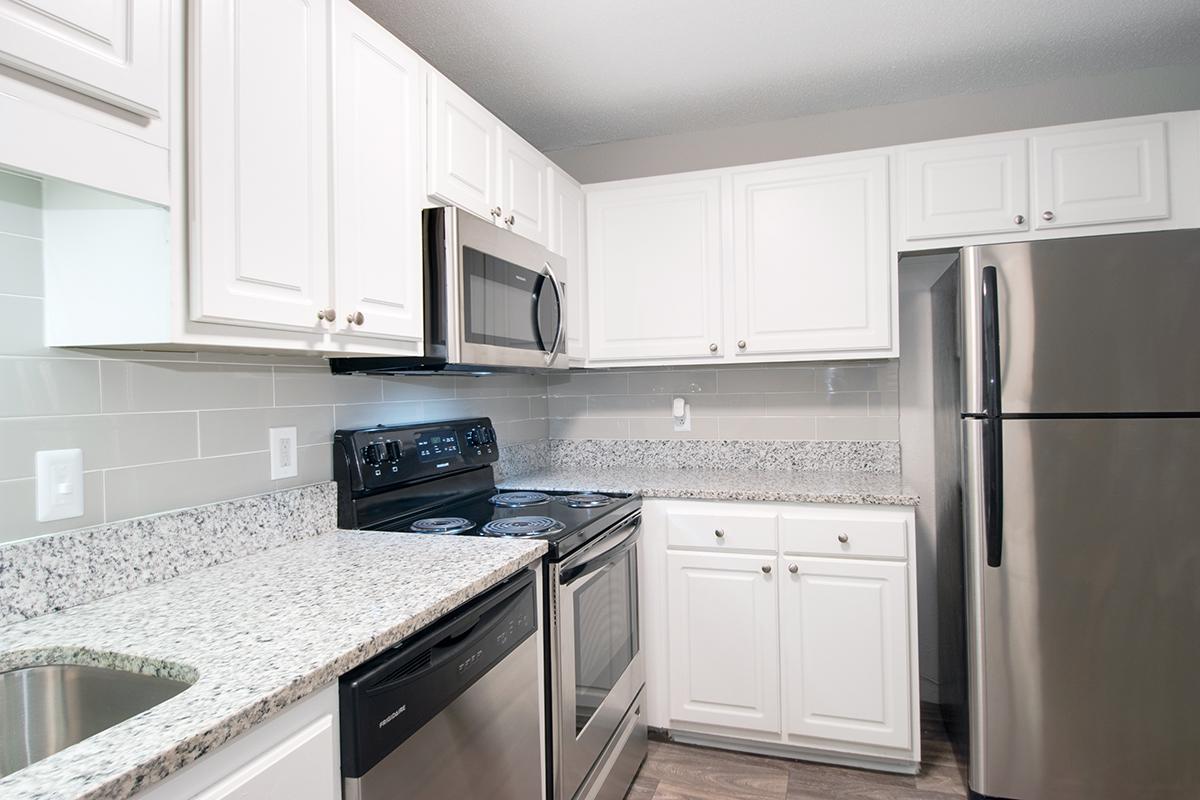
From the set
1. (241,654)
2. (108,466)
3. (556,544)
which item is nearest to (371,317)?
(108,466)

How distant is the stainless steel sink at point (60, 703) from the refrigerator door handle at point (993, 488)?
6.46 feet

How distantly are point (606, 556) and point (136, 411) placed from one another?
1.19 meters

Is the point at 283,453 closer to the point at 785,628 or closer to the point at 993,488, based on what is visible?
the point at 785,628

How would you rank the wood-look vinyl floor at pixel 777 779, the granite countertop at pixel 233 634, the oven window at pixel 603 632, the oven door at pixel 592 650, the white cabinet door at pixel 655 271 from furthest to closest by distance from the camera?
the white cabinet door at pixel 655 271
the wood-look vinyl floor at pixel 777 779
the oven window at pixel 603 632
the oven door at pixel 592 650
the granite countertop at pixel 233 634

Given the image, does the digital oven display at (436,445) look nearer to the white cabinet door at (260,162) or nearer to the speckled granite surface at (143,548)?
the speckled granite surface at (143,548)

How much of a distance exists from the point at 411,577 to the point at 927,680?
2306 mm

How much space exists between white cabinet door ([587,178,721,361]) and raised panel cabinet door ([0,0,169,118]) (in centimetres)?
179

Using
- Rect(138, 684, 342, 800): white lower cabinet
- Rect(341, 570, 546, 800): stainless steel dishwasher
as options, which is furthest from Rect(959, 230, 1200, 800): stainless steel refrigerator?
Rect(138, 684, 342, 800): white lower cabinet

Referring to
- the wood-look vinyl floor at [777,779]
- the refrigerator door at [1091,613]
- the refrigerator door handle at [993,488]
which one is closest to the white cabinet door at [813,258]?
the refrigerator door handle at [993,488]

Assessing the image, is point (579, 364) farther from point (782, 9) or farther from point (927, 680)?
point (927, 680)

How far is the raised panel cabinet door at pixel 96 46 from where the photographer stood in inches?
32.6

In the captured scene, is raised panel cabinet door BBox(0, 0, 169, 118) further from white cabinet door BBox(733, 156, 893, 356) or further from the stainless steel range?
white cabinet door BBox(733, 156, 893, 356)

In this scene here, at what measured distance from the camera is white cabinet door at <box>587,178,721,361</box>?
2.53 m

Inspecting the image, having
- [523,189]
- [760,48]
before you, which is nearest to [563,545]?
[523,189]
